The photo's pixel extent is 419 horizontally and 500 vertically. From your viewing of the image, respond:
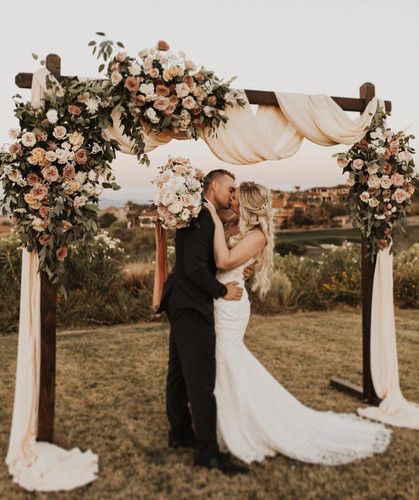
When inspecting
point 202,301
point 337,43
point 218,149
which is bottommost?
point 202,301

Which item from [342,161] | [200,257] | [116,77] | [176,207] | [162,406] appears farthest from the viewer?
[162,406]

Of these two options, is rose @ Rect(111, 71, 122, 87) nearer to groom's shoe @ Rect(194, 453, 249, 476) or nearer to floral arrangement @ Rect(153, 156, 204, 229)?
floral arrangement @ Rect(153, 156, 204, 229)

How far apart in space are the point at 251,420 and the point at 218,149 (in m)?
2.16

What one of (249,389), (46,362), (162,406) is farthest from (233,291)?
(162,406)

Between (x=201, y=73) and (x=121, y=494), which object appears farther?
(x=201, y=73)

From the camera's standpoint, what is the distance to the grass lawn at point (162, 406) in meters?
3.51

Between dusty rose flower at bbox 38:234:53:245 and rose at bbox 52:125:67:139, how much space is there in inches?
26.8

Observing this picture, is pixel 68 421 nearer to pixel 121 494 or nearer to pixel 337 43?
pixel 121 494

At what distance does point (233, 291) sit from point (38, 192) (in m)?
1.50

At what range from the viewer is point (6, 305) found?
887cm

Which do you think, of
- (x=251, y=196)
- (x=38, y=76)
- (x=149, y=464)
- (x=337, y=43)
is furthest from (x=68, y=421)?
(x=337, y=43)

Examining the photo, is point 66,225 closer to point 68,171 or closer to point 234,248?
point 68,171

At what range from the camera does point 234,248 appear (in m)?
3.91

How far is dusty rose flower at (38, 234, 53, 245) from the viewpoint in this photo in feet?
12.7
